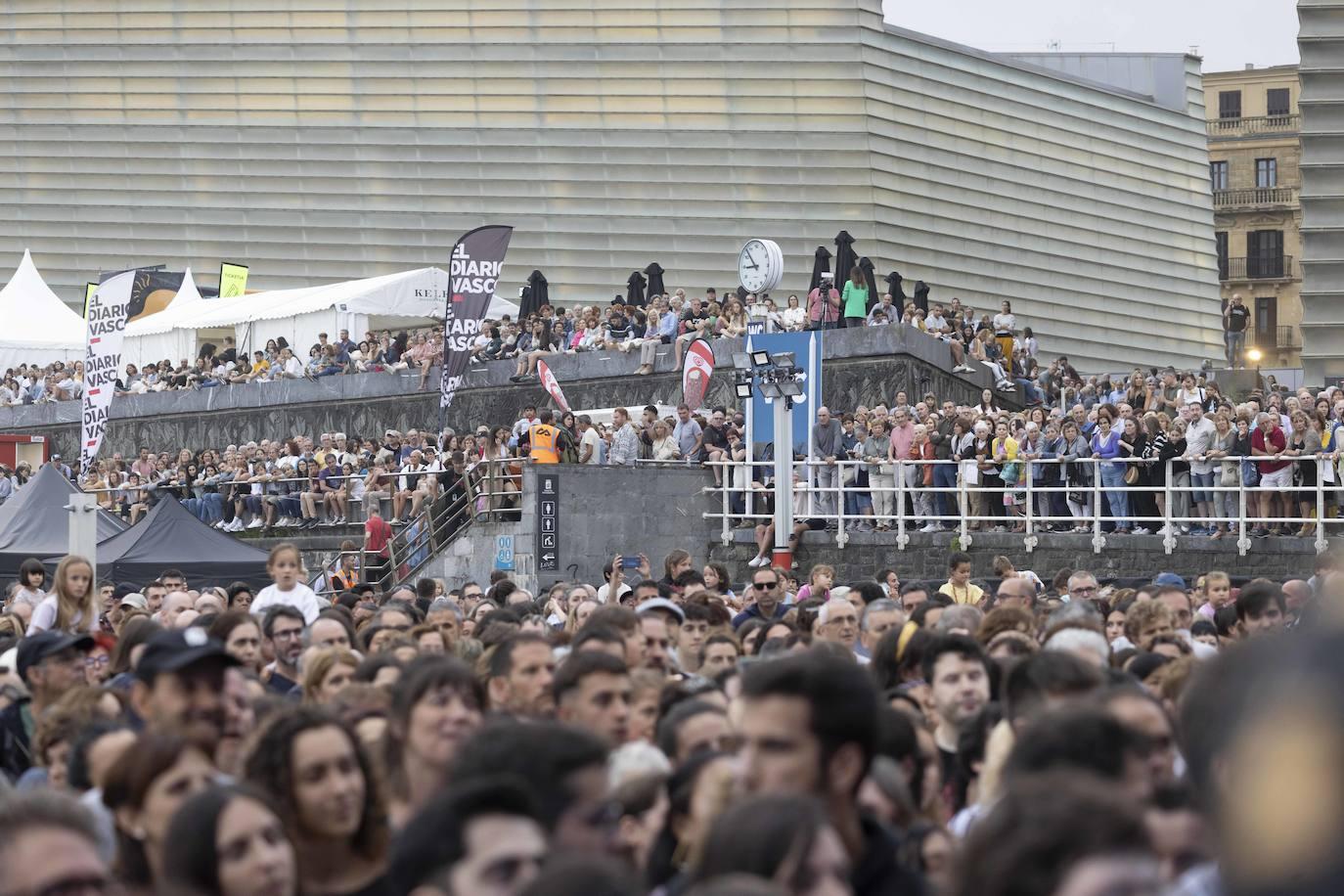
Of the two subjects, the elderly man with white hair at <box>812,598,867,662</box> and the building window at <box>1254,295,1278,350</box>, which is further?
the building window at <box>1254,295,1278,350</box>

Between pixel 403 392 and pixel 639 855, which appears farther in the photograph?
pixel 403 392

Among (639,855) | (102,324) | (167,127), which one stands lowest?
(639,855)

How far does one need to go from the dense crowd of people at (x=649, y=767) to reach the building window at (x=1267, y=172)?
75.3 m

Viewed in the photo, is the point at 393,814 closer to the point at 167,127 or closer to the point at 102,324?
the point at 102,324

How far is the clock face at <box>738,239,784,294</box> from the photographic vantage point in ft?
105

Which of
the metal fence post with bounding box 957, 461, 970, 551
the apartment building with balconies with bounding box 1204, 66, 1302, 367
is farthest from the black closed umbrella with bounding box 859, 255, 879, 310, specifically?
the apartment building with balconies with bounding box 1204, 66, 1302, 367

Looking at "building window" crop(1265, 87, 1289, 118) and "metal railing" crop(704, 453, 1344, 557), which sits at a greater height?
"building window" crop(1265, 87, 1289, 118)

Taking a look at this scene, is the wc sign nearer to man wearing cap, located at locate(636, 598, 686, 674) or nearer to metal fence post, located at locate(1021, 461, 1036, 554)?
metal fence post, located at locate(1021, 461, 1036, 554)

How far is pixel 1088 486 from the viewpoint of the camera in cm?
2330

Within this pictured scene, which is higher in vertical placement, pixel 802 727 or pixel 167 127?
pixel 167 127

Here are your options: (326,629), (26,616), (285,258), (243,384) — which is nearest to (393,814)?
(326,629)

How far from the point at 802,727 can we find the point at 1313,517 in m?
18.0

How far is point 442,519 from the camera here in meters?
28.3

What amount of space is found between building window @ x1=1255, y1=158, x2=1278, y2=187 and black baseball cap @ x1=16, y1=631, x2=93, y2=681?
77.4 m
